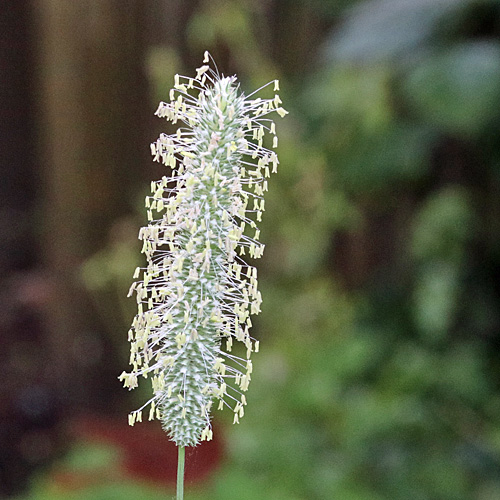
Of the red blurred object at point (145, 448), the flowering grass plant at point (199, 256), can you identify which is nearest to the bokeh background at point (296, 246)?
the red blurred object at point (145, 448)

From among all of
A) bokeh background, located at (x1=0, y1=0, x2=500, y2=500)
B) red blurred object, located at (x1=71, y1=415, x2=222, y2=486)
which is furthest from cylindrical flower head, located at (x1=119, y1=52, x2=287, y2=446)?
red blurred object, located at (x1=71, y1=415, x2=222, y2=486)

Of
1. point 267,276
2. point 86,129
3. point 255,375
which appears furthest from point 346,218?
point 86,129

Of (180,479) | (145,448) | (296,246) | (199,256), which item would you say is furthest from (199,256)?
(296,246)

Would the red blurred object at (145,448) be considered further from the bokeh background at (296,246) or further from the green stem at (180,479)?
the green stem at (180,479)

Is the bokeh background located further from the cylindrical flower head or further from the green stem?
the green stem

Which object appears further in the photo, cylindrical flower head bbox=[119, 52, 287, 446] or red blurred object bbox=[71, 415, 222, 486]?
red blurred object bbox=[71, 415, 222, 486]
